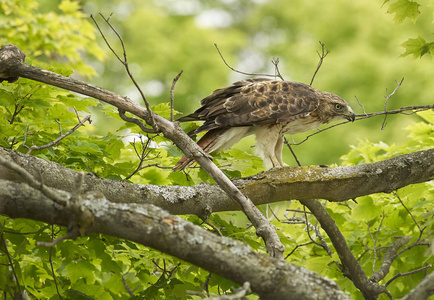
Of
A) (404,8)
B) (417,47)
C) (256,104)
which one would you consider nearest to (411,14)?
(404,8)

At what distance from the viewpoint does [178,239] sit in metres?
2.08

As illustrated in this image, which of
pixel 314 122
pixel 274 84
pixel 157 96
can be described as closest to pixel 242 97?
pixel 274 84

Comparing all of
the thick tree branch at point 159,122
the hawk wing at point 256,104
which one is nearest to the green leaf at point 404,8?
the hawk wing at point 256,104

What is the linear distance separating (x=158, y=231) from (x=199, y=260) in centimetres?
19

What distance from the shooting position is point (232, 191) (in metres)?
2.79

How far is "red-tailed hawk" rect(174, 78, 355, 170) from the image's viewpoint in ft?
14.1

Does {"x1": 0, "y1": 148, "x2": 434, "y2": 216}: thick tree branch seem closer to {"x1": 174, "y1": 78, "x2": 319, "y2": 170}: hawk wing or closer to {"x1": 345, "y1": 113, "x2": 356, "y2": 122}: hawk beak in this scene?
{"x1": 174, "y1": 78, "x2": 319, "y2": 170}: hawk wing

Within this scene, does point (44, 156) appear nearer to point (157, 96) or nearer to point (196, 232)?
point (196, 232)

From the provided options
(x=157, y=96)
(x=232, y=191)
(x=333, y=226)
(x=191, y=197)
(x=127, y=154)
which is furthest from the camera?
(x=157, y=96)

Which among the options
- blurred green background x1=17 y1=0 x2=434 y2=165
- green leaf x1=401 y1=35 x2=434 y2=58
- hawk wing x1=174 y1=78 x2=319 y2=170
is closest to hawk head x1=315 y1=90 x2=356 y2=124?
hawk wing x1=174 y1=78 x2=319 y2=170

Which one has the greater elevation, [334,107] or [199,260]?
[334,107]

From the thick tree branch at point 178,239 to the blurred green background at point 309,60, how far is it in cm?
1175

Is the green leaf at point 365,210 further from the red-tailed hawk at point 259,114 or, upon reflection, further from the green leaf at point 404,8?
the green leaf at point 404,8

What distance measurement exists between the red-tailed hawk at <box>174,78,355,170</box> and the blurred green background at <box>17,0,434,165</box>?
902 centimetres
